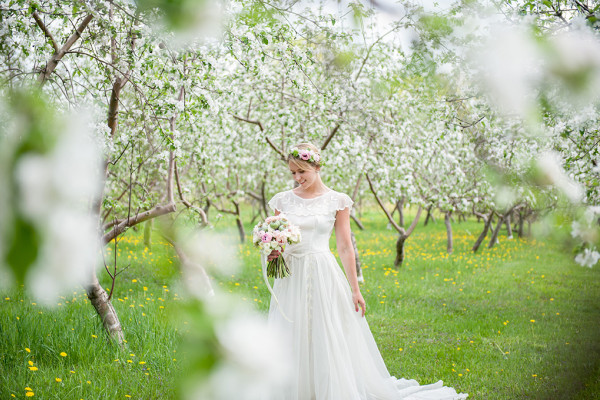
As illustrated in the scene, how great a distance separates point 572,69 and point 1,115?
0.61 metres

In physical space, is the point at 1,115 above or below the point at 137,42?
below

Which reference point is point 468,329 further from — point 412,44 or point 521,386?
point 412,44

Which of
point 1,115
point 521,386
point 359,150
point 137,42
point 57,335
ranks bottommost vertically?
point 521,386

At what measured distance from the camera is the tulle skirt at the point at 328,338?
342cm

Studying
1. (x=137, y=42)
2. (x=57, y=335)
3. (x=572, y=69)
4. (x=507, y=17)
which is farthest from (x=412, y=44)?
(x=57, y=335)

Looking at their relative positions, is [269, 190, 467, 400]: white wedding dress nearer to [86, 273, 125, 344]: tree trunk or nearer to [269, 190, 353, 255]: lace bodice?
[269, 190, 353, 255]: lace bodice

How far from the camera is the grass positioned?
4.12 ft

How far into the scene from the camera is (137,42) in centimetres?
413

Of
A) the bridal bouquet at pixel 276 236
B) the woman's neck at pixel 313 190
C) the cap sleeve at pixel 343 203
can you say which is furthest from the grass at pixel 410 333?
the cap sleeve at pixel 343 203

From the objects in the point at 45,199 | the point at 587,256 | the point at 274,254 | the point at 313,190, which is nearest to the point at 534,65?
the point at 45,199

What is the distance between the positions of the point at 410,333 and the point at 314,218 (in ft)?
9.28

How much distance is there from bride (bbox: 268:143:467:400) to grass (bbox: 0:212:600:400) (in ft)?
1.33

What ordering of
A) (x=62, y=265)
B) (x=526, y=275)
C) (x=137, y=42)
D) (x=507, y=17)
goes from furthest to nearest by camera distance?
(x=526, y=275) < (x=137, y=42) < (x=507, y=17) < (x=62, y=265)

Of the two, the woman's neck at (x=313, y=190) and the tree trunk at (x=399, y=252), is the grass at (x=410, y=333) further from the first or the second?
the tree trunk at (x=399, y=252)
